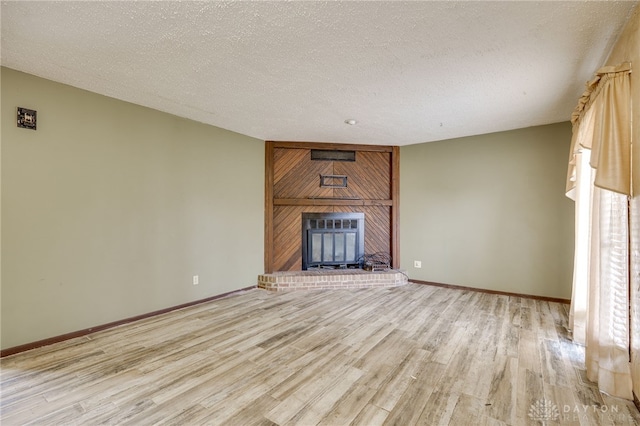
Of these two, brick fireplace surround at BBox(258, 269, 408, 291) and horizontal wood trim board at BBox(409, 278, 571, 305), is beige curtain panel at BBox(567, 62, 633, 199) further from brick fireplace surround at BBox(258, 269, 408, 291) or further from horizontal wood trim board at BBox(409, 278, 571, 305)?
brick fireplace surround at BBox(258, 269, 408, 291)

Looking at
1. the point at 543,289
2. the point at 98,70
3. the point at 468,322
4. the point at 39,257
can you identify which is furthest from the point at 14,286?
the point at 543,289

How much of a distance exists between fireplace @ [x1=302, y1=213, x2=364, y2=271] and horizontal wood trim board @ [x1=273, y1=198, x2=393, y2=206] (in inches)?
6.9

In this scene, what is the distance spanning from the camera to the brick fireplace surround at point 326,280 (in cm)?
416

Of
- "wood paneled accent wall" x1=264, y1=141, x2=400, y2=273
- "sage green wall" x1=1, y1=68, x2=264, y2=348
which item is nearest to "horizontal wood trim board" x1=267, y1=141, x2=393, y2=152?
"wood paneled accent wall" x1=264, y1=141, x2=400, y2=273

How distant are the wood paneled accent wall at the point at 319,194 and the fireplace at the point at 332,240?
10cm

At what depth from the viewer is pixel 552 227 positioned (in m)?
3.67

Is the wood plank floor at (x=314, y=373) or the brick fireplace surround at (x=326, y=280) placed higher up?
the brick fireplace surround at (x=326, y=280)

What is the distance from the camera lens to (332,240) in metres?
4.63

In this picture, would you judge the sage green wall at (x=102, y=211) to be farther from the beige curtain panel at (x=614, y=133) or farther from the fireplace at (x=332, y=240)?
the beige curtain panel at (x=614, y=133)

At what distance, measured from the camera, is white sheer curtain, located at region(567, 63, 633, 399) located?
1.66 meters

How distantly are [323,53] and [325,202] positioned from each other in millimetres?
2775

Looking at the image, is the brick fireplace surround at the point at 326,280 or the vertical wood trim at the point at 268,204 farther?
the vertical wood trim at the point at 268,204

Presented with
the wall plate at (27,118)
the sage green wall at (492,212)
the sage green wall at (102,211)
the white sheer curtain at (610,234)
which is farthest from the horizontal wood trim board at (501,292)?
the wall plate at (27,118)

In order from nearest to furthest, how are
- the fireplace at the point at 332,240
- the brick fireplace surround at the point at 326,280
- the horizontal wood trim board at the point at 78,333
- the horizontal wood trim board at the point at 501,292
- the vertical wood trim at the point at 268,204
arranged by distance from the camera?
the horizontal wood trim board at the point at 78,333
the horizontal wood trim board at the point at 501,292
the brick fireplace surround at the point at 326,280
the vertical wood trim at the point at 268,204
the fireplace at the point at 332,240
